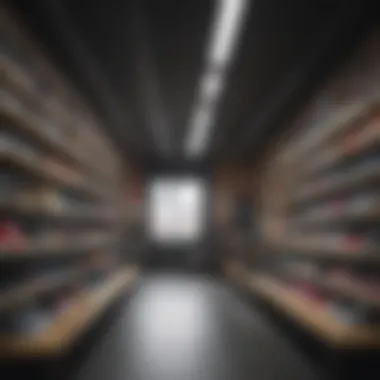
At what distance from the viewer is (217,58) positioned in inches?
237

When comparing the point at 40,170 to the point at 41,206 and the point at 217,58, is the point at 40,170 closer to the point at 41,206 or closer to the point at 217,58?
the point at 41,206

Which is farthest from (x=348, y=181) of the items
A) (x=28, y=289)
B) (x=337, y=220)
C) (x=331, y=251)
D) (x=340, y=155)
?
(x=28, y=289)

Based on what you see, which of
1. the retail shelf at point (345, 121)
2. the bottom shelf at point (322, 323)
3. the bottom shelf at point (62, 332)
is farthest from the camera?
the retail shelf at point (345, 121)

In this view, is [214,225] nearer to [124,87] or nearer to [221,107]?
[221,107]

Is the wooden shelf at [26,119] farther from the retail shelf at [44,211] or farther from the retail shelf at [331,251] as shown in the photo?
the retail shelf at [331,251]

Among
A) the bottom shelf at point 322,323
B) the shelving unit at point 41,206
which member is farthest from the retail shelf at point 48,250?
the bottom shelf at point 322,323

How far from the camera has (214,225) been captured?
14016 millimetres

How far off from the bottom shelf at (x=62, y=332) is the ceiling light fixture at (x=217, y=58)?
10.1 ft

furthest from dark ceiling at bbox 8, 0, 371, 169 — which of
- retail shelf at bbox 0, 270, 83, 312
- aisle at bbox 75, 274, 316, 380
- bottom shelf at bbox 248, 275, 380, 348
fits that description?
aisle at bbox 75, 274, 316, 380

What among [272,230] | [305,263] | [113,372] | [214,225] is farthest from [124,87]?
[214,225]

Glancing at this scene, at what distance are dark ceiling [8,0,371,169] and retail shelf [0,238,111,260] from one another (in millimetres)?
2077

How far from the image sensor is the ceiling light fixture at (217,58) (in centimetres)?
468

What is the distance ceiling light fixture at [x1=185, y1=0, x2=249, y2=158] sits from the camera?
4680 millimetres

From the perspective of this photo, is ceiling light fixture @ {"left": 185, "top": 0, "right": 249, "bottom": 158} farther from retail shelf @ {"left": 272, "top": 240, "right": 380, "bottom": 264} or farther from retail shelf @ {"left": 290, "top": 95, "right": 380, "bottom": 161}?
retail shelf @ {"left": 272, "top": 240, "right": 380, "bottom": 264}
